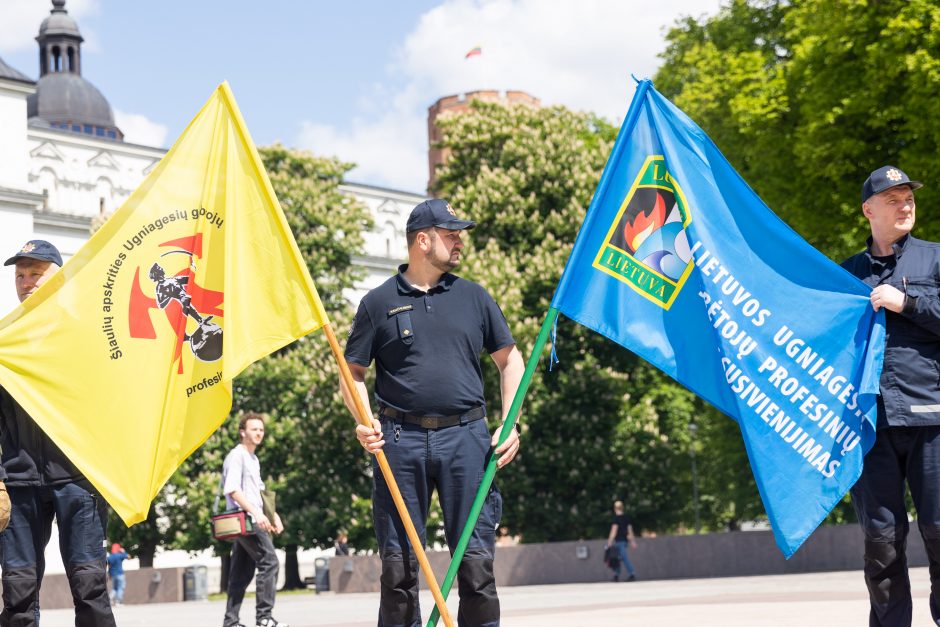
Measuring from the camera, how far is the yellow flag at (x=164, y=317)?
7258 millimetres

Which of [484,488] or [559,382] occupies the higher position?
[559,382]

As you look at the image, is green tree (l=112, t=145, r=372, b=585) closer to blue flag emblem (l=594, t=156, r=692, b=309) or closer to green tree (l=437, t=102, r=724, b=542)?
green tree (l=437, t=102, r=724, b=542)

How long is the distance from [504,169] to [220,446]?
10653 millimetres

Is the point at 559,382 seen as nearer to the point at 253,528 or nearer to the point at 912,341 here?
the point at 253,528

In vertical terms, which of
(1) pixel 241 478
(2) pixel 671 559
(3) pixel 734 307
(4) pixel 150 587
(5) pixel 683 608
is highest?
(3) pixel 734 307

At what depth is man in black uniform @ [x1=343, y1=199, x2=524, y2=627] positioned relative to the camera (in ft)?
22.3

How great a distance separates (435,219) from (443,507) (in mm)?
1498

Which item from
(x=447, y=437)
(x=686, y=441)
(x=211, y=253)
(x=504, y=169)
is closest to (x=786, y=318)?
(x=447, y=437)

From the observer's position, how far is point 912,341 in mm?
6887

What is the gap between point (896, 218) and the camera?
6.92 meters

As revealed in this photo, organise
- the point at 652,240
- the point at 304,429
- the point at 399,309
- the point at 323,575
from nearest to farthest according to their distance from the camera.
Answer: the point at 399,309
the point at 652,240
the point at 323,575
the point at 304,429

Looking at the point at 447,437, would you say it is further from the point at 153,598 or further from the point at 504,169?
the point at 504,169

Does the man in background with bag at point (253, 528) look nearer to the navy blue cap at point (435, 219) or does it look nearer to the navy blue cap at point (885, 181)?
the navy blue cap at point (435, 219)

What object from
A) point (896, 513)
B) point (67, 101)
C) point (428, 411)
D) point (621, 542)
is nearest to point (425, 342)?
point (428, 411)
